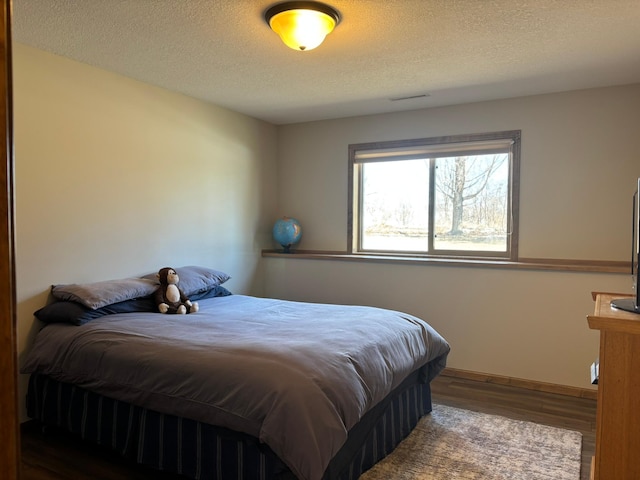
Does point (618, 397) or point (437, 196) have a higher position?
point (437, 196)

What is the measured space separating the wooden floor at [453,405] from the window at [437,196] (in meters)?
1.13

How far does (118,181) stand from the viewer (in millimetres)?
3377

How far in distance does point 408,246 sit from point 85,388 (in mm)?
2977

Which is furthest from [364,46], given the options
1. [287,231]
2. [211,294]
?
[287,231]

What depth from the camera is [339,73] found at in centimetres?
328

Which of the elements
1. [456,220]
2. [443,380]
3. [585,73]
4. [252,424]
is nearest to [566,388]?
[443,380]

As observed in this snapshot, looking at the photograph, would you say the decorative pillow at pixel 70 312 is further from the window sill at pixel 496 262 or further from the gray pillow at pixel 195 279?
the window sill at pixel 496 262

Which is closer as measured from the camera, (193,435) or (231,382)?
(231,382)

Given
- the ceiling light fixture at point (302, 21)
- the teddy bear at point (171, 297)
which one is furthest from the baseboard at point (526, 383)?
the ceiling light fixture at point (302, 21)

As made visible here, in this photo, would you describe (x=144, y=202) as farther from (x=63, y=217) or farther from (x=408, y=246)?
(x=408, y=246)

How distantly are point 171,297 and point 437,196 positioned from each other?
251 centimetres

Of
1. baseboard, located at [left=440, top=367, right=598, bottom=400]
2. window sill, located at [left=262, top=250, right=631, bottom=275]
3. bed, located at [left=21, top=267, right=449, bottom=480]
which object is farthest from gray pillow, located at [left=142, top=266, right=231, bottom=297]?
baseboard, located at [left=440, top=367, right=598, bottom=400]

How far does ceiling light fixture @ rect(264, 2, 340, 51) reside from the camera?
7.43 feet

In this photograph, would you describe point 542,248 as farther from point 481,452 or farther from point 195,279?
point 195,279
